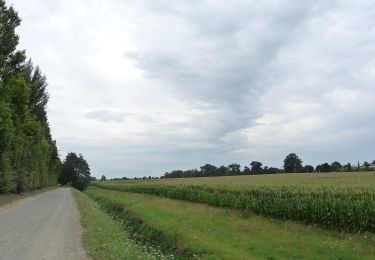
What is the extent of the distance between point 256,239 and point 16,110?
136 ft

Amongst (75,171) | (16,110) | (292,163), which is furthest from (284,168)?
(16,110)

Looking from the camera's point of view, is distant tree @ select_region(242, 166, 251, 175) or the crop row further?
distant tree @ select_region(242, 166, 251, 175)

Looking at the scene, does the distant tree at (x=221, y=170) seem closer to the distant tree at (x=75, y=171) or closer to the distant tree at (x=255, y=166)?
the distant tree at (x=255, y=166)

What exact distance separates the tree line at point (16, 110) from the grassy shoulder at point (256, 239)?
62.8 feet

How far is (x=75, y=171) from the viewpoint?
165 meters

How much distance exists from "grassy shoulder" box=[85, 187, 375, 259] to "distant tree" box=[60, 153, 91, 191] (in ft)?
410

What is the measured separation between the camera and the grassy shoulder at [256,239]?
1437cm

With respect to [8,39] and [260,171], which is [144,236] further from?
[260,171]

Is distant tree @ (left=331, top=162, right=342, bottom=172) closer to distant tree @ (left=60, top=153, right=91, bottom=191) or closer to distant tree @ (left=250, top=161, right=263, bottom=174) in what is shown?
distant tree @ (left=250, top=161, right=263, bottom=174)

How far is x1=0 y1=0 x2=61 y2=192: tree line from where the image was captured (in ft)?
116

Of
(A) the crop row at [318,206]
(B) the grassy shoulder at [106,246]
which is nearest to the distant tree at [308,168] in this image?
(A) the crop row at [318,206]

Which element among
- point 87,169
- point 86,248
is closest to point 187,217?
point 86,248

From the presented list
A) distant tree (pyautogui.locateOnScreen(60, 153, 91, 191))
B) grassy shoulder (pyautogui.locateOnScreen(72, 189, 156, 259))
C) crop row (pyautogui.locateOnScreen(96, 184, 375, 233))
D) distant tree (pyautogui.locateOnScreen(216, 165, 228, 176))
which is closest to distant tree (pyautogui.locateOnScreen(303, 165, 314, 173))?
distant tree (pyautogui.locateOnScreen(216, 165, 228, 176))

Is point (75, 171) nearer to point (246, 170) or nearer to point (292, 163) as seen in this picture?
point (246, 170)
